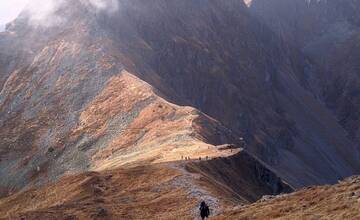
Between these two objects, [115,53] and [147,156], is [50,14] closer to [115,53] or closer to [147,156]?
[115,53]

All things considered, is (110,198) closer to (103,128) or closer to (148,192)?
(148,192)

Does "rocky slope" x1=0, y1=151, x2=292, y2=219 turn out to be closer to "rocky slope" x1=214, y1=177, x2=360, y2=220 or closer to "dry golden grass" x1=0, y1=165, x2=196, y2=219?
"dry golden grass" x1=0, y1=165, x2=196, y2=219

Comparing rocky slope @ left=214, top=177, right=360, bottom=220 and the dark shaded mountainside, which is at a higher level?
the dark shaded mountainside

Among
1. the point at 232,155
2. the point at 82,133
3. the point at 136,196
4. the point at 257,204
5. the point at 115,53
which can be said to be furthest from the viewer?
the point at 115,53

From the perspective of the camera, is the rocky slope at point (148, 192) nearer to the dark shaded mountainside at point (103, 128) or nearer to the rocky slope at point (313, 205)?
the dark shaded mountainside at point (103, 128)

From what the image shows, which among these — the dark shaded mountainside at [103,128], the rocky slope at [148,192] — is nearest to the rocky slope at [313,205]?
the rocky slope at [148,192]

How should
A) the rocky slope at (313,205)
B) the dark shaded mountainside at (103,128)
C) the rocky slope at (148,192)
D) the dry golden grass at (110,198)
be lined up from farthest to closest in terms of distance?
the dark shaded mountainside at (103,128) → the rocky slope at (148,192) → the dry golden grass at (110,198) → the rocky slope at (313,205)

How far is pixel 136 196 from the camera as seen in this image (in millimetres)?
66125

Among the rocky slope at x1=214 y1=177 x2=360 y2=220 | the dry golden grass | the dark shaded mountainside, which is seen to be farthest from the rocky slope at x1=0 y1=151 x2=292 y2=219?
the rocky slope at x1=214 y1=177 x2=360 y2=220

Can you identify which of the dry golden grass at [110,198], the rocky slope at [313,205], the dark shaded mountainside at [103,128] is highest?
the dark shaded mountainside at [103,128]

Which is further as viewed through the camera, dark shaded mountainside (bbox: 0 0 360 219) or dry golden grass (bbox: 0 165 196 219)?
dark shaded mountainside (bbox: 0 0 360 219)

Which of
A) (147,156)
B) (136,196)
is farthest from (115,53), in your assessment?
(136,196)

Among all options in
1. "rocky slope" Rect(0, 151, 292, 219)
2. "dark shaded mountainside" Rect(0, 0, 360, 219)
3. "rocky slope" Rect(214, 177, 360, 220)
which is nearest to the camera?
"rocky slope" Rect(214, 177, 360, 220)

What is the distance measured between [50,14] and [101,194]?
114257 millimetres
